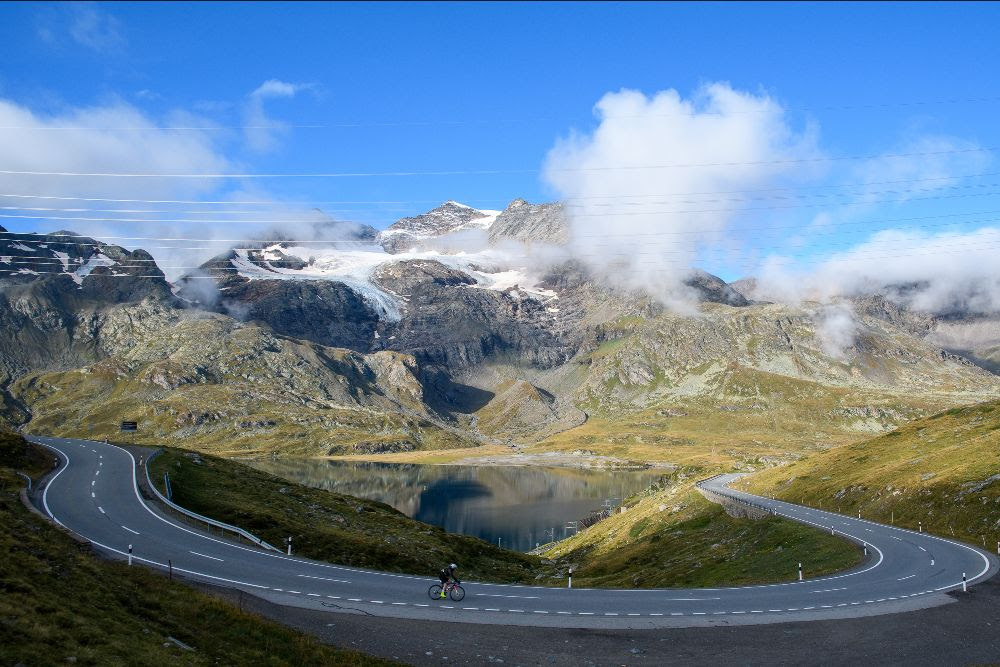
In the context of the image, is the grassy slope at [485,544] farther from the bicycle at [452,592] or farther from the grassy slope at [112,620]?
the grassy slope at [112,620]

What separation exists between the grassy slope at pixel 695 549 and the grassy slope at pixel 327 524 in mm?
11967

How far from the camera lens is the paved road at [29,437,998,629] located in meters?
32.0

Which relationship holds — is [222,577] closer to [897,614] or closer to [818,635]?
[818,635]

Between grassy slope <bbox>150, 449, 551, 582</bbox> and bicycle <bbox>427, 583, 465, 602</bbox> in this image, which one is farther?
grassy slope <bbox>150, 449, 551, 582</bbox>

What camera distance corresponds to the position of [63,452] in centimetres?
8950

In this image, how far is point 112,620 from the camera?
21.2 metres

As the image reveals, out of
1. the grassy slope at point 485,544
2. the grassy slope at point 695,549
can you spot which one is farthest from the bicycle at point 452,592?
the grassy slope at point 485,544

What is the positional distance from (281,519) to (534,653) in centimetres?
4707

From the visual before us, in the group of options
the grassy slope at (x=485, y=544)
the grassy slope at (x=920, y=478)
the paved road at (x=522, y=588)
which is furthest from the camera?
the grassy slope at (x=920, y=478)

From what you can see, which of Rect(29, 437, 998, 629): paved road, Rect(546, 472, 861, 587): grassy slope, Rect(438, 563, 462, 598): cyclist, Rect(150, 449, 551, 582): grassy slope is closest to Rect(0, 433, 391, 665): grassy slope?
Rect(29, 437, 998, 629): paved road

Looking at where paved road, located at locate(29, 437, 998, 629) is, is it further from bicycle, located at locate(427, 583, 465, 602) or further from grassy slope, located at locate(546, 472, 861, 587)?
grassy slope, located at locate(546, 472, 861, 587)

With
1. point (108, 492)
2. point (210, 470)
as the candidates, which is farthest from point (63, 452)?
point (108, 492)

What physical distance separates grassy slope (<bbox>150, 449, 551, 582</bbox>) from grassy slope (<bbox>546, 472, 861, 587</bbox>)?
471 inches

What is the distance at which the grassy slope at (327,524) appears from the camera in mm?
61562
